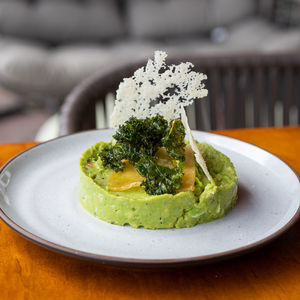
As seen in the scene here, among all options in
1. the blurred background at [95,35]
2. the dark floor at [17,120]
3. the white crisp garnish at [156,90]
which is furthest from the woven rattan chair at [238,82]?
the dark floor at [17,120]

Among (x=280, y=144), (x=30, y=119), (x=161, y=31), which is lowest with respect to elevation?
(x=30, y=119)

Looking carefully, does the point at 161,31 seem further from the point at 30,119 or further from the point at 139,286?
the point at 139,286

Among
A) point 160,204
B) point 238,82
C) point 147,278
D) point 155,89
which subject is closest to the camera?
point 147,278

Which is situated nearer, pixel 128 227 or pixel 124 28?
pixel 128 227

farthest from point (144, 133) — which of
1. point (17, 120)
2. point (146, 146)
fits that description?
point (17, 120)

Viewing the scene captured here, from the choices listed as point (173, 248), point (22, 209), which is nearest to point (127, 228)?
point (173, 248)

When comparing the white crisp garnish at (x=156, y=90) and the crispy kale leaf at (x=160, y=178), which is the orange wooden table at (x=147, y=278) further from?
the white crisp garnish at (x=156, y=90)

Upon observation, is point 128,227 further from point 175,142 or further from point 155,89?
point 155,89
